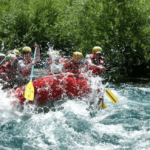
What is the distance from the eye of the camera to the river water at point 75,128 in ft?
14.8

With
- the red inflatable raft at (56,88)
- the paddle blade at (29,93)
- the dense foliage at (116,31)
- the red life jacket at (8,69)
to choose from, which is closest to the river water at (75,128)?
the red inflatable raft at (56,88)

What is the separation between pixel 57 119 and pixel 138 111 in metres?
2.50

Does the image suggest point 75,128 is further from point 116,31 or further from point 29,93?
point 116,31

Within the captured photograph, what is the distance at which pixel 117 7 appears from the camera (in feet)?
43.1

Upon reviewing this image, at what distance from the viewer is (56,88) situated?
593 cm

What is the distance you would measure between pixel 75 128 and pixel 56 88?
1197 mm

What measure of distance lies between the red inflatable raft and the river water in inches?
10.3

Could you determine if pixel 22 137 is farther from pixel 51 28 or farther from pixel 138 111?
pixel 51 28

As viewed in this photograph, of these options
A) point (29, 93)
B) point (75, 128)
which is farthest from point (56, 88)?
point (75, 128)

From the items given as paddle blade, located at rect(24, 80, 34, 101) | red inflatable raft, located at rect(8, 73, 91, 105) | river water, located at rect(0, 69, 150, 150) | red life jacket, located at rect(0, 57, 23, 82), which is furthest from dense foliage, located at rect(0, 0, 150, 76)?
paddle blade, located at rect(24, 80, 34, 101)

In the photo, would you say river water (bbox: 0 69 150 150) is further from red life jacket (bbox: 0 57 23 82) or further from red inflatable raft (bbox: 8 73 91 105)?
red life jacket (bbox: 0 57 23 82)

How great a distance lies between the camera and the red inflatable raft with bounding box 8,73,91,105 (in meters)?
5.88

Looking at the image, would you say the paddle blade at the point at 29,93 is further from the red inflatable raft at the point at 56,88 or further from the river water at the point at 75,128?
the river water at the point at 75,128

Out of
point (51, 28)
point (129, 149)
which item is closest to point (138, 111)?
point (129, 149)
